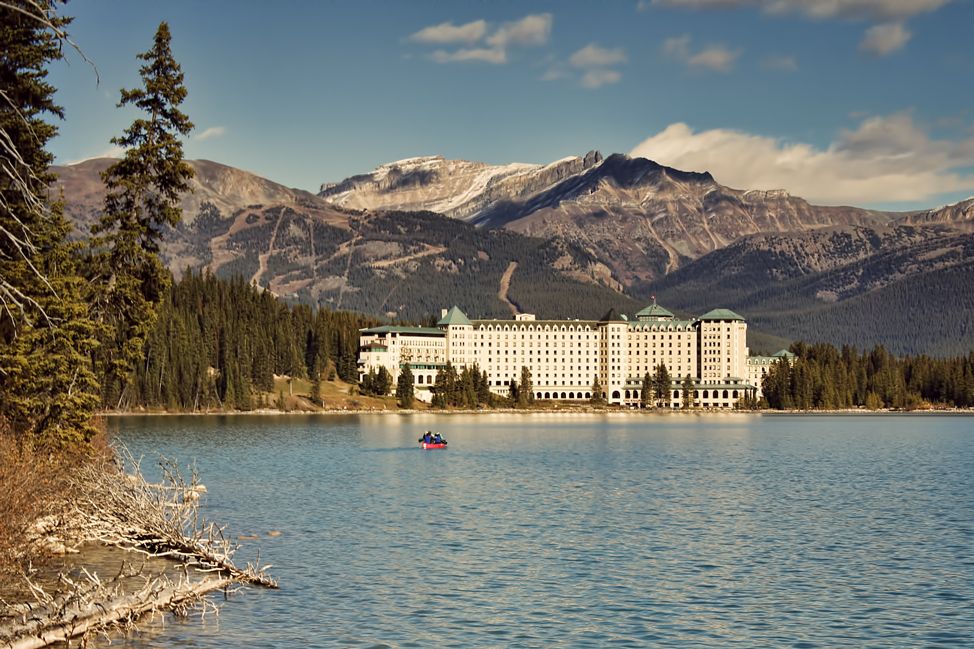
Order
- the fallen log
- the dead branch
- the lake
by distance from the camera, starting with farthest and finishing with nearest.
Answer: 1. the dead branch
2. the lake
3. the fallen log

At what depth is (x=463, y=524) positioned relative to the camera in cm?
5356

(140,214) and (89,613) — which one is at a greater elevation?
(140,214)

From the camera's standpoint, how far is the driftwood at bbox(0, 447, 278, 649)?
2723 centimetres

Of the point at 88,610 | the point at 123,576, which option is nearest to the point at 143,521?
the point at 123,576

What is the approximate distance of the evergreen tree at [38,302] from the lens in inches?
1670

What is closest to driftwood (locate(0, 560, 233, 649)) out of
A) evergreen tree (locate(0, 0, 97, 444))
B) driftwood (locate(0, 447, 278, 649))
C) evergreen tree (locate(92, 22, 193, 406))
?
driftwood (locate(0, 447, 278, 649))

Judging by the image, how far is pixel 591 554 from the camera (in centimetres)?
4478

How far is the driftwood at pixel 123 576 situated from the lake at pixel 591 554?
0.88m

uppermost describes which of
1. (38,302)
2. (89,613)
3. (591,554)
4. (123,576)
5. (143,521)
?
(38,302)

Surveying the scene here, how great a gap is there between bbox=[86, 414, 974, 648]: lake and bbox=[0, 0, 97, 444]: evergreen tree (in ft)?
34.2

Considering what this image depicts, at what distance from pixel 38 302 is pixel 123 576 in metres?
19.7

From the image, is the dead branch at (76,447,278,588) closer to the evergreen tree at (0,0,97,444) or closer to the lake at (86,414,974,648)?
the lake at (86,414,974,648)

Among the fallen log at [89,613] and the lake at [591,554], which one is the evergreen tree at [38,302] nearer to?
the lake at [591,554]

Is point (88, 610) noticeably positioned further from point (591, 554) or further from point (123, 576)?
point (591, 554)
